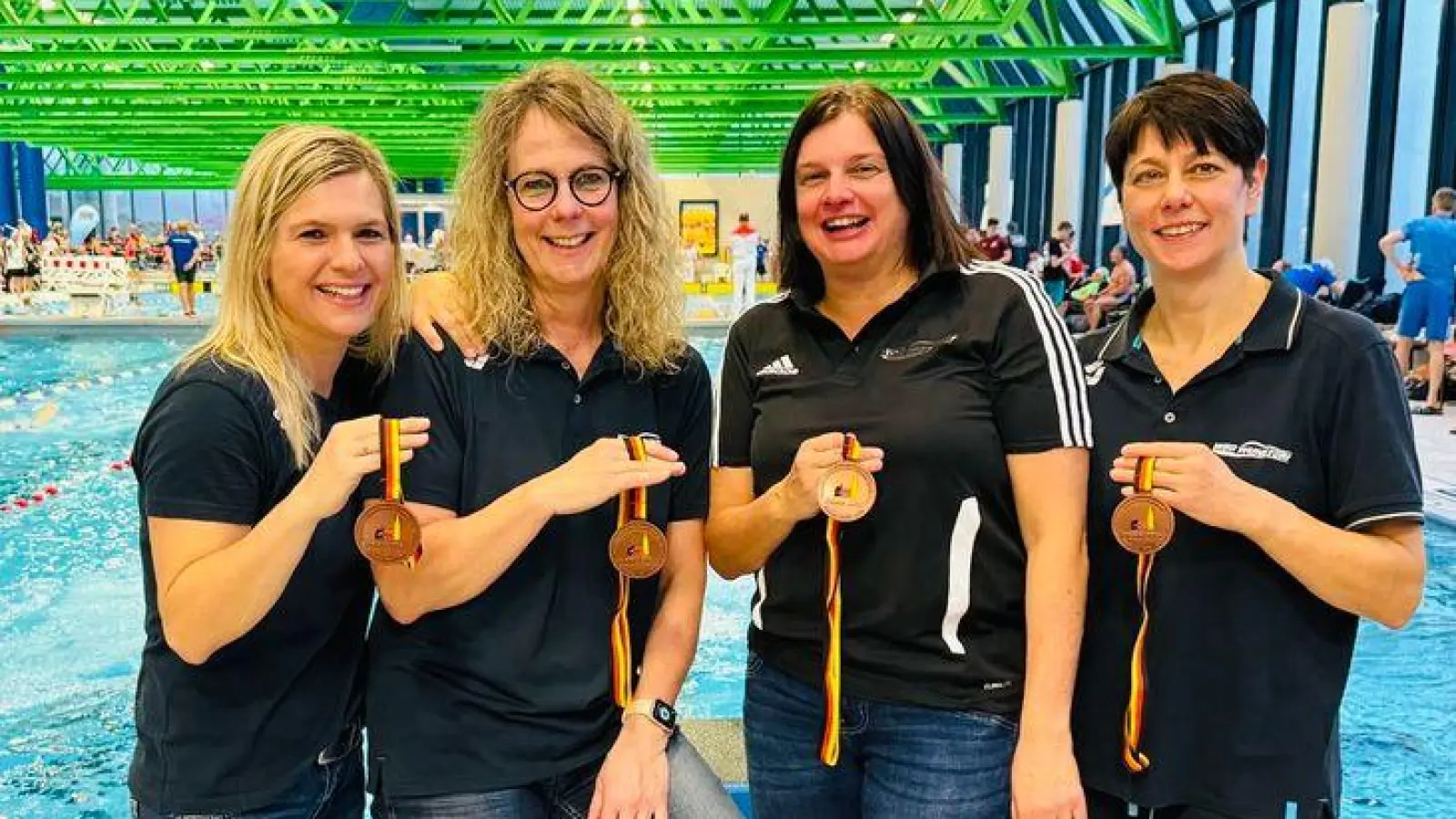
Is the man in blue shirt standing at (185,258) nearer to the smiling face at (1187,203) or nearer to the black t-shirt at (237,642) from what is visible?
the black t-shirt at (237,642)

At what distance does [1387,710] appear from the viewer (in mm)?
4539

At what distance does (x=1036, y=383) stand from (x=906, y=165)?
1.27ft

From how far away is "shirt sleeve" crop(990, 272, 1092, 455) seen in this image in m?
1.59

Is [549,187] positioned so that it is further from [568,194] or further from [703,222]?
[703,222]

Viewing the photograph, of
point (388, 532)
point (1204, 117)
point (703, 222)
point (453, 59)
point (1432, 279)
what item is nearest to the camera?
point (388, 532)

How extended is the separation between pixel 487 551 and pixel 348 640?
362mm

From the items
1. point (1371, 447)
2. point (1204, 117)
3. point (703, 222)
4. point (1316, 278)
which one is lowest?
point (1371, 447)

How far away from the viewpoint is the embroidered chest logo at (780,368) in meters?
1.79

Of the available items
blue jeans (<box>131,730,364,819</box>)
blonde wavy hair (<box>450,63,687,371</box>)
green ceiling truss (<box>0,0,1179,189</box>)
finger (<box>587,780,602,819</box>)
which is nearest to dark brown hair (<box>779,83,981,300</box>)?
blonde wavy hair (<box>450,63,687,371</box>)

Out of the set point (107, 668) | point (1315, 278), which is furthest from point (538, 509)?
point (1315, 278)

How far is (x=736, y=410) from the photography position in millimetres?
1856

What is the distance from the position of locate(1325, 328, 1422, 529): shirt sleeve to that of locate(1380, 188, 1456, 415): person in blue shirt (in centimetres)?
847

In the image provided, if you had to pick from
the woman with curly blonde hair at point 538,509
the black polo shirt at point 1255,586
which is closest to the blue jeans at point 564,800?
the woman with curly blonde hair at point 538,509

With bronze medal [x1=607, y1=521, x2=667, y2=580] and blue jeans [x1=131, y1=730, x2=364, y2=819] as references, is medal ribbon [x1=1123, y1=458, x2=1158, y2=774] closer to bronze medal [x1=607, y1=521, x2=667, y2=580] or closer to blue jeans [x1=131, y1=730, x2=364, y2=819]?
bronze medal [x1=607, y1=521, x2=667, y2=580]
